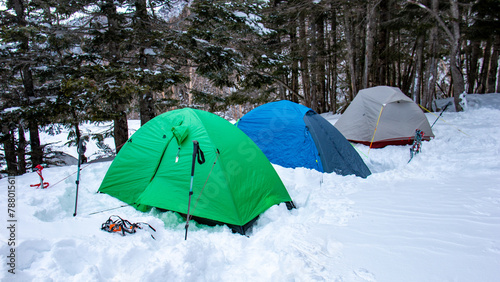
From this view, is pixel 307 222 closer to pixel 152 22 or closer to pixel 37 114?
pixel 37 114

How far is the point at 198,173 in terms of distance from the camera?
11.5 feet

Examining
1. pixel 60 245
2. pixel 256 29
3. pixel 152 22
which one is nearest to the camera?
pixel 60 245

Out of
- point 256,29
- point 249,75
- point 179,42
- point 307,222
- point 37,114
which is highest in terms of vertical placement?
point 256,29

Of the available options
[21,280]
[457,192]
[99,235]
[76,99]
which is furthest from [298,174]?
[76,99]

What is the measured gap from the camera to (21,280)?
1807 mm

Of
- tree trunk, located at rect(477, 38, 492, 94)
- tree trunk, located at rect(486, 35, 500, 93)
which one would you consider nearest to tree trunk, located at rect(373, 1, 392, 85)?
tree trunk, located at rect(486, 35, 500, 93)

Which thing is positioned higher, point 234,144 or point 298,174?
point 234,144

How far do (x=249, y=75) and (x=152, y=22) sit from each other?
11.2 feet

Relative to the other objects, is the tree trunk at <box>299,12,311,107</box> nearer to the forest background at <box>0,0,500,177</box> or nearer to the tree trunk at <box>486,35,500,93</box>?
the forest background at <box>0,0,500,177</box>

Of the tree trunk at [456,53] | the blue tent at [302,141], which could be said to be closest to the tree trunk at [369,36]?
the tree trunk at [456,53]

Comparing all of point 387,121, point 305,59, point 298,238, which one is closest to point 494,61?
point 305,59

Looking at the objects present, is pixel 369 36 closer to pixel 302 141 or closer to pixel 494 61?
pixel 302 141

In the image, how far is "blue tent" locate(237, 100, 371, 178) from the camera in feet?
18.1

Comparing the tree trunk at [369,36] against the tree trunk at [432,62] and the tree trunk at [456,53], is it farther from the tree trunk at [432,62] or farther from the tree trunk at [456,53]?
the tree trunk at [432,62]
